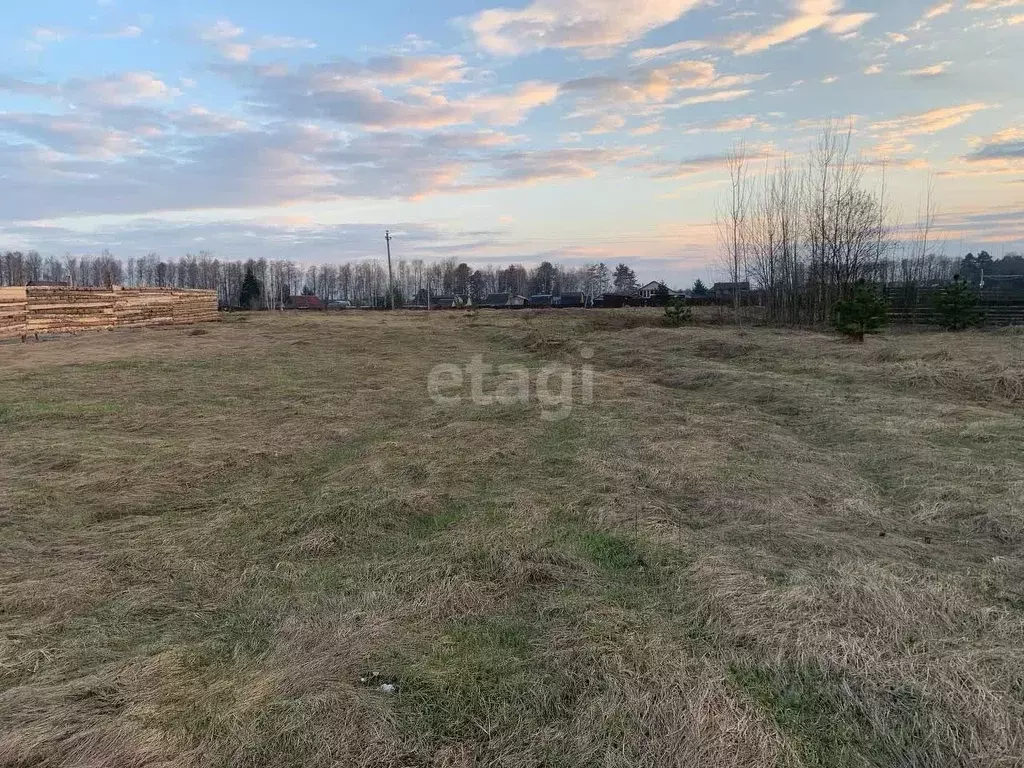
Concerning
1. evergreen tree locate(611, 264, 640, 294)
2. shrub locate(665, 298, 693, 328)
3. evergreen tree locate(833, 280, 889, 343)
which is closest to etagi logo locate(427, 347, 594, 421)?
evergreen tree locate(833, 280, 889, 343)

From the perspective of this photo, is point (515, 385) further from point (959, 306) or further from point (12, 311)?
point (959, 306)

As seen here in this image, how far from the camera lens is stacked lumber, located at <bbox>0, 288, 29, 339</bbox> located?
17562mm

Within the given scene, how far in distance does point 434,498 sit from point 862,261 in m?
23.2

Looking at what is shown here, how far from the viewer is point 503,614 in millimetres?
2996

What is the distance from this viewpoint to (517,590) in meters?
3.25

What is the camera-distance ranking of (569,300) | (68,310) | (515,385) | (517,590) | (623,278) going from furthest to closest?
(623,278)
(569,300)
(68,310)
(515,385)
(517,590)

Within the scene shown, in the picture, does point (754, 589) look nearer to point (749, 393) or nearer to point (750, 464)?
point (750, 464)

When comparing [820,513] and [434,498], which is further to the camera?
[434,498]

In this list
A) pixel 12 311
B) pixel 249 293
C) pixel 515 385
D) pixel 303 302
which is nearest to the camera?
pixel 515 385

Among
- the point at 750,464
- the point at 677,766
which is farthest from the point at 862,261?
the point at 677,766

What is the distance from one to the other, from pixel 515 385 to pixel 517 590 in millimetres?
7607

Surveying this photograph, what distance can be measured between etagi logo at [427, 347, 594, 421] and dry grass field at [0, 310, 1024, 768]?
129 cm

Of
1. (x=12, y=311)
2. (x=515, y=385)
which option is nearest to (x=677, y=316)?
(x=515, y=385)

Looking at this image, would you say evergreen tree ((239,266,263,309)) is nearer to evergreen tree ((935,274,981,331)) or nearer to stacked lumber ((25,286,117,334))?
stacked lumber ((25,286,117,334))
